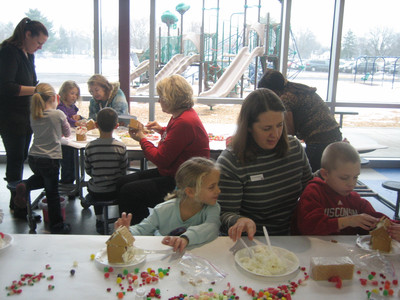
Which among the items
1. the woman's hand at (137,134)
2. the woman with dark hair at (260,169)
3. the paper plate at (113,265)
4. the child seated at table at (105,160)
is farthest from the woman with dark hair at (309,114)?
the paper plate at (113,265)

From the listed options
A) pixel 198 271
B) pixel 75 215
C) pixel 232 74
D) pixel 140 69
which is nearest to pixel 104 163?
pixel 75 215

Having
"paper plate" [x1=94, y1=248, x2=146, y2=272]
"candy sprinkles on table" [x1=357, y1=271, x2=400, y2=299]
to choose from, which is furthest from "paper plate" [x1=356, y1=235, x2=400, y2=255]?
"paper plate" [x1=94, y1=248, x2=146, y2=272]

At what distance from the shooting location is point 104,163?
9.73 feet

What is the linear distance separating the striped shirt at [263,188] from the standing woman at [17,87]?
2416 mm

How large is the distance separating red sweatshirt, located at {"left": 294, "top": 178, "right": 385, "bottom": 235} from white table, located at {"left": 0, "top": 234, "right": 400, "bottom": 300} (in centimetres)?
6

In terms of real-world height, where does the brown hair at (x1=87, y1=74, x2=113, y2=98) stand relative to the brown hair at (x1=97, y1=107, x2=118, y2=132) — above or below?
above

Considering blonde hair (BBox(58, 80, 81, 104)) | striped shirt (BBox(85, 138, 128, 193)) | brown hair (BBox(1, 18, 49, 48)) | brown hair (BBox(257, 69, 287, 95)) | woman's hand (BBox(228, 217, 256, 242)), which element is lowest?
striped shirt (BBox(85, 138, 128, 193))

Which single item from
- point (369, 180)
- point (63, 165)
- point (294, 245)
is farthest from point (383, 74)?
point (294, 245)

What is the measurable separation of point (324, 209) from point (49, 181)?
2278 mm

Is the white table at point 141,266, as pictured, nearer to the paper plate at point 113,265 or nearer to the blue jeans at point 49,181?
the paper plate at point 113,265

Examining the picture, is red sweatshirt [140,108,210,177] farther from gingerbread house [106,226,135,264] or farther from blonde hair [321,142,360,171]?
gingerbread house [106,226,135,264]

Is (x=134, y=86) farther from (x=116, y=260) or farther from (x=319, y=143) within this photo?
(x=116, y=260)

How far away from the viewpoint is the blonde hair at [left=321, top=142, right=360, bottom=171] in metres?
1.71

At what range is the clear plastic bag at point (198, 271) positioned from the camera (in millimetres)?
1249
